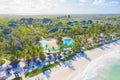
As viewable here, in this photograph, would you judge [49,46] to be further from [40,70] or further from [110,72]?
[110,72]

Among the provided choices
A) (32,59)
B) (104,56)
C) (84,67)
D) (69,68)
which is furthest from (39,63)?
(104,56)

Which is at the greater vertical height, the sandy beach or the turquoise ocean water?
the sandy beach

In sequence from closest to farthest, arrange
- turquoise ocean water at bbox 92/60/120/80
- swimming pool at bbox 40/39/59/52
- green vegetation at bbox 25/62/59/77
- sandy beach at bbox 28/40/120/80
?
sandy beach at bbox 28/40/120/80, green vegetation at bbox 25/62/59/77, turquoise ocean water at bbox 92/60/120/80, swimming pool at bbox 40/39/59/52

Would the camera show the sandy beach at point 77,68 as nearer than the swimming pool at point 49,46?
Yes

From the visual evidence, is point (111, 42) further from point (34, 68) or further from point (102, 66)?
point (34, 68)

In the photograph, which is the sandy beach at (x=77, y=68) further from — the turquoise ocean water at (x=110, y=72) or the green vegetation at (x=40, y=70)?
the turquoise ocean water at (x=110, y=72)

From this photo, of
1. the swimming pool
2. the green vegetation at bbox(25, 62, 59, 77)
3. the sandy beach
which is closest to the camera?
the sandy beach

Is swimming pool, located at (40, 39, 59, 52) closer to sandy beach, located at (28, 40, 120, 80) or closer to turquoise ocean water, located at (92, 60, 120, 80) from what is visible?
sandy beach, located at (28, 40, 120, 80)

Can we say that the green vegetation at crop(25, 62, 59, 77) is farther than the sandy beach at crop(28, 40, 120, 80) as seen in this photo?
Yes

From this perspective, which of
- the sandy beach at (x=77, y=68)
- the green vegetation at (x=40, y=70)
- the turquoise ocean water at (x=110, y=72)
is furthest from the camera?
the turquoise ocean water at (x=110, y=72)

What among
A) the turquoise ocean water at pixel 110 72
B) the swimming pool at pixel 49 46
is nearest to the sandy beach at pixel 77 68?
the turquoise ocean water at pixel 110 72

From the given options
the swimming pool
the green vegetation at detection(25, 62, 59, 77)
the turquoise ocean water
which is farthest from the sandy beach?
the swimming pool
